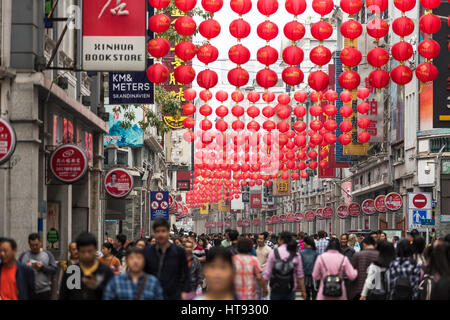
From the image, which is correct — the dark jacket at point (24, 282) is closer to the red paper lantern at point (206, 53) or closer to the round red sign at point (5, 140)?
the round red sign at point (5, 140)

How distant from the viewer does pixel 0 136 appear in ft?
46.7

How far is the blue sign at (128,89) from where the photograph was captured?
27.8m

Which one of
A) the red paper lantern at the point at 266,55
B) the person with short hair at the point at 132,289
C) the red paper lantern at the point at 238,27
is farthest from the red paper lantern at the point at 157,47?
the person with short hair at the point at 132,289

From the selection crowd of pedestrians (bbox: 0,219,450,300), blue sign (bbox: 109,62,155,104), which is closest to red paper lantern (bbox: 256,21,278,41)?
crowd of pedestrians (bbox: 0,219,450,300)

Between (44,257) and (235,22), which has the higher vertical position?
(235,22)

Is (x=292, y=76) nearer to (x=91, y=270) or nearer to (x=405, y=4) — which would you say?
(x=405, y=4)

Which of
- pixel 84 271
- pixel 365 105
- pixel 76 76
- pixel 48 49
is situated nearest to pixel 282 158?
pixel 365 105

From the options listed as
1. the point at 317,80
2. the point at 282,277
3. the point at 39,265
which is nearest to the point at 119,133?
the point at 317,80

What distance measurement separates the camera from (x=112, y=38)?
1883 centimetres

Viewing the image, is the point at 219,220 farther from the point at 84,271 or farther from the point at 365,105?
the point at 84,271

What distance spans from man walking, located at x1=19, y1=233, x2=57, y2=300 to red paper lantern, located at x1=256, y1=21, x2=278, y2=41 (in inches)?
350

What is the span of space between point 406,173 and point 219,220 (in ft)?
458

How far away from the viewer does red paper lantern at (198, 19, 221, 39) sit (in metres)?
20.7

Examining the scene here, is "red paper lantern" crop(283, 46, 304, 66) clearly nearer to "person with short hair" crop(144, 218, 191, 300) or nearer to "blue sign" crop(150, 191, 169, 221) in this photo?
"person with short hair" crop(144, 218, 191, 300)
